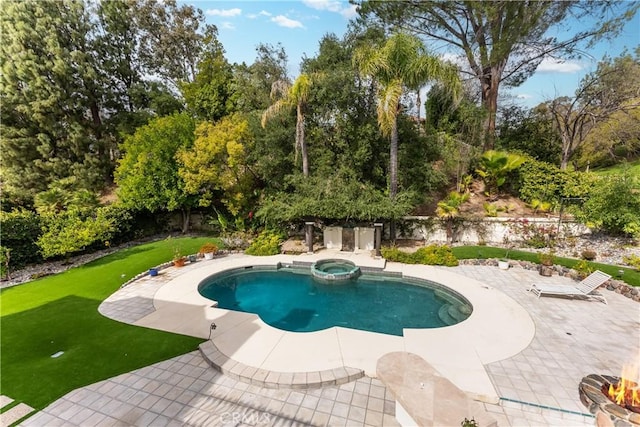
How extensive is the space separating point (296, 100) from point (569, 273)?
46.0 feet

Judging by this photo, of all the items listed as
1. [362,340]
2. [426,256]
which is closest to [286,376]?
[362,340]

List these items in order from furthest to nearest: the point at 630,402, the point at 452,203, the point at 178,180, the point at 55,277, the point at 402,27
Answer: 1. the point at 402,27
2. the point at 178,180
3. the point at 452,203
4. the point at 55,277
5. the point at 630,402

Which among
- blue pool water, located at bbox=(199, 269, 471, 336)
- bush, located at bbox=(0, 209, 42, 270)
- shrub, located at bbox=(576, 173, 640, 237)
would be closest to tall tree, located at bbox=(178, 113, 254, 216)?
blue pool water, located at bbox=(199, 269, 471, 336)

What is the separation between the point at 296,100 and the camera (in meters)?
14.3

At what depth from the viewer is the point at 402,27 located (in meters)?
19.3

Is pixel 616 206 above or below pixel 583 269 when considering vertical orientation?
above

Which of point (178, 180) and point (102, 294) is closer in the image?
point (102, 294)

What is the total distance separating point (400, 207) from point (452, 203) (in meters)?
3.40

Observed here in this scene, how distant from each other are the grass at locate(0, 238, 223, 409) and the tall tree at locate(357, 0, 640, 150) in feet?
71.3

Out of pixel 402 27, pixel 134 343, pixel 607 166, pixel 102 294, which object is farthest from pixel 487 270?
pixel 607 166

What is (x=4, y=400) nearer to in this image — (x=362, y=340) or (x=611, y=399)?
(x=362, y=340)

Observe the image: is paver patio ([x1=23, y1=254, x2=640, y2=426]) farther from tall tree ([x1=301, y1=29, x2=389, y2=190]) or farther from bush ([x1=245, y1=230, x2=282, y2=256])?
tall tree ([x1=301, y1=29, x2=389, y2=190])

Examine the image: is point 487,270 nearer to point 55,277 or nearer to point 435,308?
point 435,308

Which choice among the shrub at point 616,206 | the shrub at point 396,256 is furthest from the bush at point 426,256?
the shrub at point 616,206
